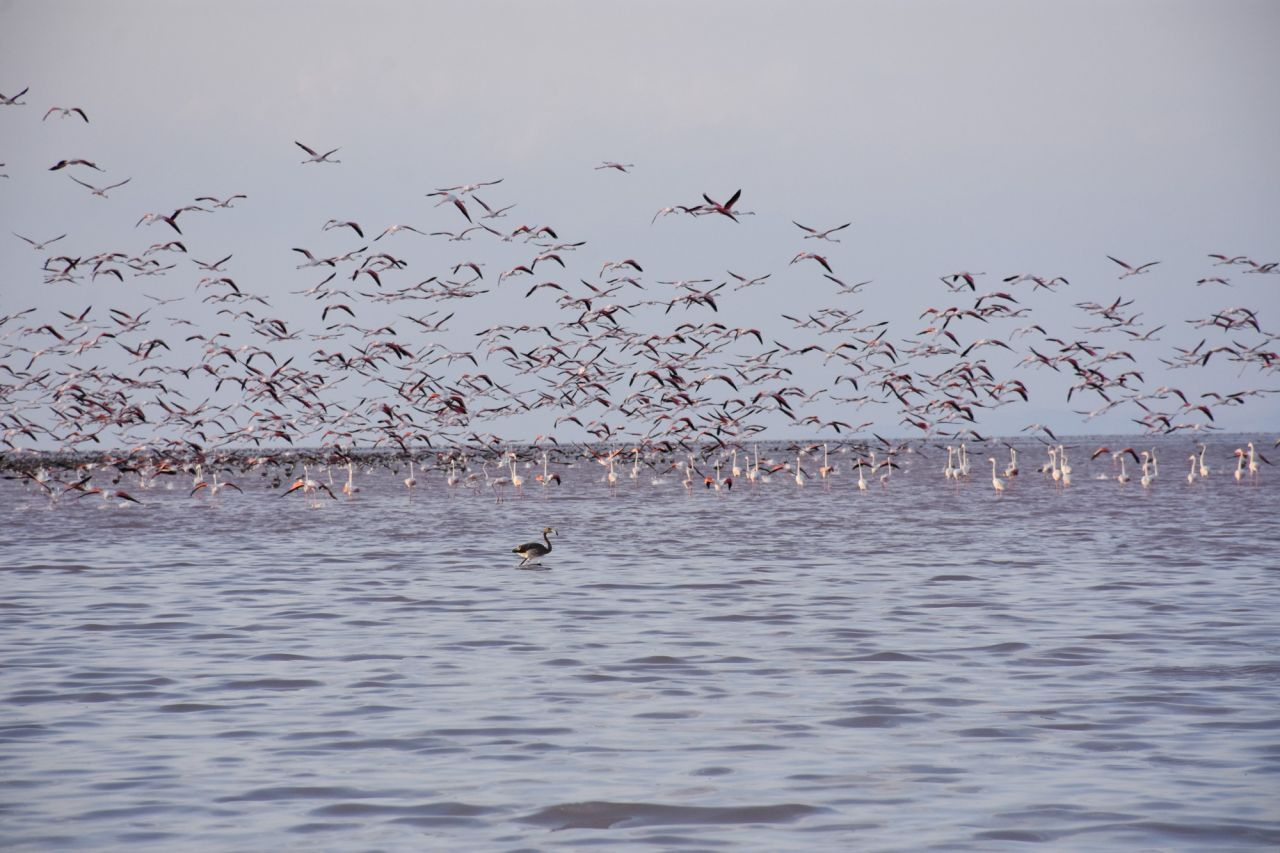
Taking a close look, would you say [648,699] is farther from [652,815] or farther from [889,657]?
[652,815]

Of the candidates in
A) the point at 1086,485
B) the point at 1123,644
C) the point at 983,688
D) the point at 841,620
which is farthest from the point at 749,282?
the point at 1086,485

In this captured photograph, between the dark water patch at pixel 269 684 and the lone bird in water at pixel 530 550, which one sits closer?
the dark water patch at pixel 269 684

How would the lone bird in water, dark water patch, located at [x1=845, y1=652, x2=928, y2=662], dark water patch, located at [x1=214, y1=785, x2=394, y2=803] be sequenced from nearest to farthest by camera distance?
dark water patch, located at [x1=214, y1=785, x2=394, y2=803] → dark water patch, located at [x1=845, y1=652, x2=928, y2=662] → the lone bird in water

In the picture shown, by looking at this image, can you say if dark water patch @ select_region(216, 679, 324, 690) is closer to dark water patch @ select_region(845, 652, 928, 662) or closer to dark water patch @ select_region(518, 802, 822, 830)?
dark water patch @ select_region(518, 802, 822, 830)

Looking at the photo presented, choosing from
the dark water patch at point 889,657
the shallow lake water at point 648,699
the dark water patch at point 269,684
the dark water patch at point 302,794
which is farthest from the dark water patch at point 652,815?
the dark water patch at point 889,657

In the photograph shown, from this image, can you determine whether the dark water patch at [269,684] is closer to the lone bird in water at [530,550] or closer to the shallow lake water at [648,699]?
the shallow lake water at [648,699]

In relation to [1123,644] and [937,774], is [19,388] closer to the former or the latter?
[1123,644]

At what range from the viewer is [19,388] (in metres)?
42.8

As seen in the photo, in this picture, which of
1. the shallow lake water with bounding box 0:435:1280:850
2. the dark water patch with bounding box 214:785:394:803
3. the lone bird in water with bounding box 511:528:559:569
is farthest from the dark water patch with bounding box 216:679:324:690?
the lone bird in water with bounding box 511:528:559:569

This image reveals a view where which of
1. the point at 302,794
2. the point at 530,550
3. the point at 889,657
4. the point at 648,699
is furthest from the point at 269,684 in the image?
the point at 530,550

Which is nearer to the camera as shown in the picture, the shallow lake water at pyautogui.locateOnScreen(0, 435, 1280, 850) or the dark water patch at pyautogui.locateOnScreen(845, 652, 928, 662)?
the shallow lake water at pyautogui.locateOnScreen(0, 435, 1280, 850)

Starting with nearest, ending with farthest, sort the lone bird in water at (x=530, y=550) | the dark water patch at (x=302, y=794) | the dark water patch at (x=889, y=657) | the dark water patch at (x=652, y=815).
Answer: the dark water patch at (x=652, y=815), the dark water patch at (x=302, y=794), the dark water patch at (x=889, y=657), the lone bird in water at (x=530, y=550)

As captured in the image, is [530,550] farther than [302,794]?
Yes

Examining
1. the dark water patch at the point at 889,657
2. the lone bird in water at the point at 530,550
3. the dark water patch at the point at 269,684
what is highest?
the lone bird in water at the point at 530,550
